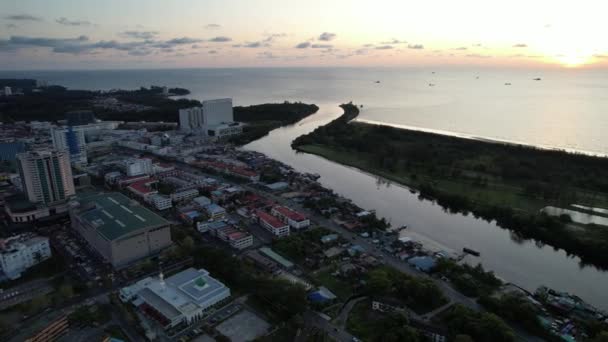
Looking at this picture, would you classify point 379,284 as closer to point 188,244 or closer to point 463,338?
point 463,338

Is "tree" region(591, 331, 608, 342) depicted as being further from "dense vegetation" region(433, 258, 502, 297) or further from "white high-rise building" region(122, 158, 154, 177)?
"white high-rise building" region(122, 158, 154, 177)

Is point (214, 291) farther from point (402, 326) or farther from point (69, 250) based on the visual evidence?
point (69, 250)

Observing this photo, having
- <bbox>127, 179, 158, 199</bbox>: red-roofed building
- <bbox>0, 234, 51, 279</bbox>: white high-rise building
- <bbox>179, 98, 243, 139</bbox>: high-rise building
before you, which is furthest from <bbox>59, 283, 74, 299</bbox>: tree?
<bbox>179, 98, 243, 139</bbox>: high-rise building

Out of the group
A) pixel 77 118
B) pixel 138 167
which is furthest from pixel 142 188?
pixel 77 118

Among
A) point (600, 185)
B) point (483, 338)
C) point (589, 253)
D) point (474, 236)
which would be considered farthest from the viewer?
point (600, 185)

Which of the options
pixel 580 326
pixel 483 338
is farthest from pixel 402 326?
pixel 580 326

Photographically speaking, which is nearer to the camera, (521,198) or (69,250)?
(69,250)

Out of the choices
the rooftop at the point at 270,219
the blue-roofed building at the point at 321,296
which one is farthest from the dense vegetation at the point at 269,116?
the blue-roofed building at the point at 321,296
